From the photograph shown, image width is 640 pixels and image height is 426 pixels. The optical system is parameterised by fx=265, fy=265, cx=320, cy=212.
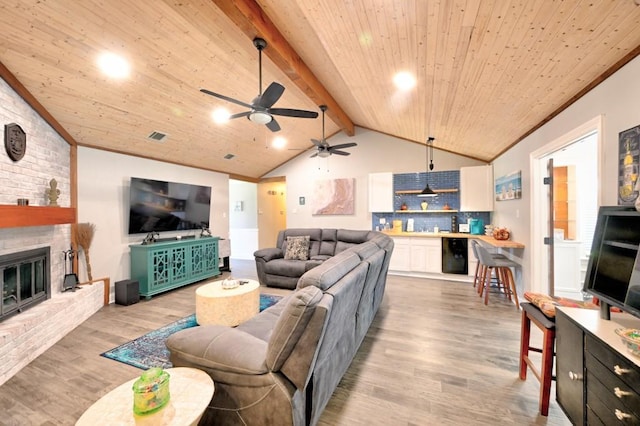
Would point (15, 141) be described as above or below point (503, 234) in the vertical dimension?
above

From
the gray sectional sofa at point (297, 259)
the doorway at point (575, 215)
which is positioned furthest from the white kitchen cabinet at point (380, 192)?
the doorway at point (575, 215)

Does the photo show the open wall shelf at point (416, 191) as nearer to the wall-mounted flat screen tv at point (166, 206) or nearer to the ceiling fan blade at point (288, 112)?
the ceiling fan blade at point (288, 112)

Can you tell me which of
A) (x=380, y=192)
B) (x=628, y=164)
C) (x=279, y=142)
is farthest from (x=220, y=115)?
(x=628, y=164)

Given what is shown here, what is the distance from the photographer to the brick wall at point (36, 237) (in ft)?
7.91

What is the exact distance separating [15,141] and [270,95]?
8.85ft

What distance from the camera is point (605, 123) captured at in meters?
2.11

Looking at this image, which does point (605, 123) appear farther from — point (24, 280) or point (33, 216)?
point (24, 280)

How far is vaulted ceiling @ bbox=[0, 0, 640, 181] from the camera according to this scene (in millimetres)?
1866

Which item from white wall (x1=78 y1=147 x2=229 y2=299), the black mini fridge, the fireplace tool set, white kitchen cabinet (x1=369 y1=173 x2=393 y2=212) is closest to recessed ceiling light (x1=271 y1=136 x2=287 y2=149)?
white kitchen cabinet (x1=369 y1=173 x2=393 y2=212)

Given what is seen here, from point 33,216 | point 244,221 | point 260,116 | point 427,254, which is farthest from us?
Result: point 244,221

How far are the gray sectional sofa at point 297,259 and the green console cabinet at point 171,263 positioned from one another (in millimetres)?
1173

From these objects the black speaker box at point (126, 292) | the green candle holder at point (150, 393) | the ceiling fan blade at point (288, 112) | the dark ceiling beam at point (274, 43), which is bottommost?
the black speaker box at point (126, 292)

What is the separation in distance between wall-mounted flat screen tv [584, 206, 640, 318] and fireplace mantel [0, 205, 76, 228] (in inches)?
177

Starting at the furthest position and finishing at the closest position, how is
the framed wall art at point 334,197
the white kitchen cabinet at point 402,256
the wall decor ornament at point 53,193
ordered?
the framed wall art at point 334,197
the white kitchen cabinet at point 402,256
the wall decor ornament at point 53,193
